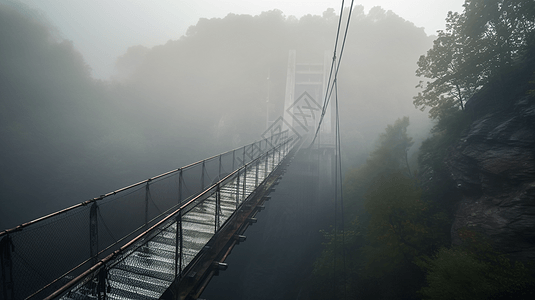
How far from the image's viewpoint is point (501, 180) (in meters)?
6.97

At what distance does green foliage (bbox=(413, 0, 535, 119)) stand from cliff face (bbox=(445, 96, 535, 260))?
2.25 meters

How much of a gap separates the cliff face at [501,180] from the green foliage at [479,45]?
7.40 ft

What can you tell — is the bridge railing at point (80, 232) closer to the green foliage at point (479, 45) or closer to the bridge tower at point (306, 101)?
the green foliage at point (479, 45)

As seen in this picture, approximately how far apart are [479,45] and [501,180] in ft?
19.8

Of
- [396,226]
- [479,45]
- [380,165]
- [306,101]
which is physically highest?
[306,101]

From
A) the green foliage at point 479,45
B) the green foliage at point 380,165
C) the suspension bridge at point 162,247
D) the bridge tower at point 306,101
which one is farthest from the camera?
the bridge tower at point 306,101

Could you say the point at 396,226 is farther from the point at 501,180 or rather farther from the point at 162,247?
the point at 162,247

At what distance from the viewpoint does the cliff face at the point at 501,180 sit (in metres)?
6.03

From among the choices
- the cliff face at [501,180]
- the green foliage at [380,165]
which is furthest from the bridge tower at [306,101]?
the cliff face at [501,180]

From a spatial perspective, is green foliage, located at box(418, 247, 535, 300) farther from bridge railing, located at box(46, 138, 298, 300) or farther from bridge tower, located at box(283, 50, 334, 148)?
bridge tower, located at box(283, 50, 334, 148)

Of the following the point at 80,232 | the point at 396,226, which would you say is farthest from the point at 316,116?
the point at 80,232

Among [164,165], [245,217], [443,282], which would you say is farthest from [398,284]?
[164,165]

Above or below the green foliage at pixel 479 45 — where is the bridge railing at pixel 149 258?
below

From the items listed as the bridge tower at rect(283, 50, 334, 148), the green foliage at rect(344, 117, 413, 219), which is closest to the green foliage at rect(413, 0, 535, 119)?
the green foliage at rect(344, 117, 413, 219)
